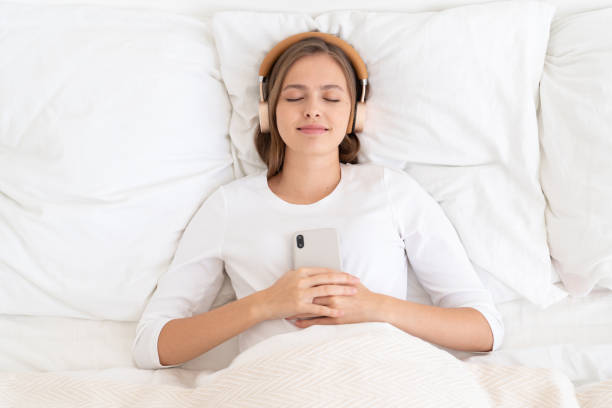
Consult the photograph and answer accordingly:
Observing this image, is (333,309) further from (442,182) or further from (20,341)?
(20,341)

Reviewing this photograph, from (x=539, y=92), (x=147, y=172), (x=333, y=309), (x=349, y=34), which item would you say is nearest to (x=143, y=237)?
(x=147, y=172)

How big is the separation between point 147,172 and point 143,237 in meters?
0.17

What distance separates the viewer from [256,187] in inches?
52.5

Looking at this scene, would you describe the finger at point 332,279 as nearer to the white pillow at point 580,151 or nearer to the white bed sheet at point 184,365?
the white bed sheet at point 184,365

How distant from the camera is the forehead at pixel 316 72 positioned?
49.1 inches

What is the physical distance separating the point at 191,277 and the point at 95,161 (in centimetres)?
39

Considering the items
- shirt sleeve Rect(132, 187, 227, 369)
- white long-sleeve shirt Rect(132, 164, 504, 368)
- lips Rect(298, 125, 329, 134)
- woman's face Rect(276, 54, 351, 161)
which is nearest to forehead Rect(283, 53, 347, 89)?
woman's face Rect(276, 54, 351, 161)

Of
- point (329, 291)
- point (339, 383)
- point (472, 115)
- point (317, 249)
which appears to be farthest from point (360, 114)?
point (339, 383)

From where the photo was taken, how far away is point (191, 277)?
1.27m

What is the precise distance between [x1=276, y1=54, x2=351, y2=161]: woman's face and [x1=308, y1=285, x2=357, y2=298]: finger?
0.34 m

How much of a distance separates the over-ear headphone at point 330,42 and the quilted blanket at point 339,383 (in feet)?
1.86

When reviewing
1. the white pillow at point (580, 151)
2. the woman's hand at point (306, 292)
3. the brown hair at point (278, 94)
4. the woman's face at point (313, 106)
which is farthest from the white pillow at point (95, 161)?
the white pillow at point (580, 151)

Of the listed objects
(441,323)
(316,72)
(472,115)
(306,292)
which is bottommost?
A: (441,323)

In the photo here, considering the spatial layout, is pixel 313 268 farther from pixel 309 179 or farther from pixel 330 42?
pixel 330 42
